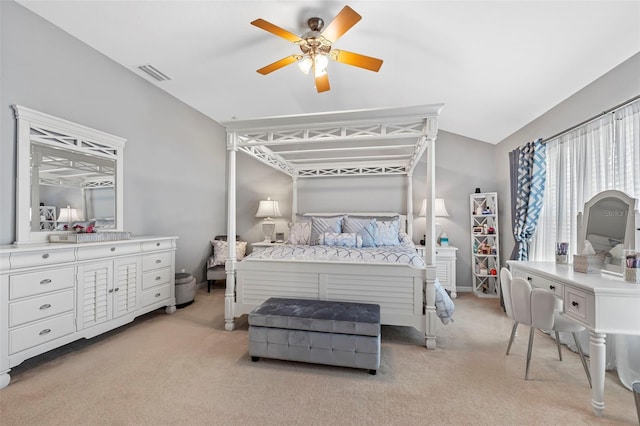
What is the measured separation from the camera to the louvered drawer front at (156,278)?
311 centimetres

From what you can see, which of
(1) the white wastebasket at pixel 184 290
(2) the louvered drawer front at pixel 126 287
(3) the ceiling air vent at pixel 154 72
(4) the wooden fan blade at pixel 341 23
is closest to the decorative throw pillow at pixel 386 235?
(4) the wooden fan blade at pixel 341 23

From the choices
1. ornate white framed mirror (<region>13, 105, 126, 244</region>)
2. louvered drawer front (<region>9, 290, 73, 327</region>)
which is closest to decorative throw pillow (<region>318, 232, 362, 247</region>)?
ornate white framed mirror (<region>13, 105, 126, 244</region>)

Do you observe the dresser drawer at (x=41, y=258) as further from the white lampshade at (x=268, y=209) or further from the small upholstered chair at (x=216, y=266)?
the white lampshade at (x=268, y=209)

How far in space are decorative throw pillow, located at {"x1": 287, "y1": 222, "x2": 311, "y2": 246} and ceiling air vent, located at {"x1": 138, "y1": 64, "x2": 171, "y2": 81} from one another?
9.04ft

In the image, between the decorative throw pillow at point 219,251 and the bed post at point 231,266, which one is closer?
the bed post at point 231,266

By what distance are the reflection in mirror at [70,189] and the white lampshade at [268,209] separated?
2.29 meters

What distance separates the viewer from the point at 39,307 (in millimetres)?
2129

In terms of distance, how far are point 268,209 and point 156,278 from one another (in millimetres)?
2238

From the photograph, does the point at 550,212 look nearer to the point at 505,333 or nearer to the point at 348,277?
the point at 505,333

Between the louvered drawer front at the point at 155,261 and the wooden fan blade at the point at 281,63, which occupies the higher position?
the wooden fan blade at the point at 281,63

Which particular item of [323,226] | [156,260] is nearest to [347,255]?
[323,226]

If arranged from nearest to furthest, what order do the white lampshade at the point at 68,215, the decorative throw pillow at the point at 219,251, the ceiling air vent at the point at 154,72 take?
the white lampshade at the point at 68,215 → the ceiling air vent at the point at 154,72 → the decorative throw pillow at the point at 219,251

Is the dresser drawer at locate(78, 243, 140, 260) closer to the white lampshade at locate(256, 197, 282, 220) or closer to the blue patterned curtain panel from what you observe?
the white lampshade at locate(256, 197, 282, 220)

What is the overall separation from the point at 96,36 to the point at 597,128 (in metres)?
5.07
